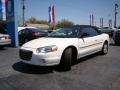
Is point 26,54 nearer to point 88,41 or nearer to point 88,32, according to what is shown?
point 88,41

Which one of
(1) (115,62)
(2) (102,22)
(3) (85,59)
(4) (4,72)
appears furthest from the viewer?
(2) (102,22)

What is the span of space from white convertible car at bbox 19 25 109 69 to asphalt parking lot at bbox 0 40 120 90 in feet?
1.21

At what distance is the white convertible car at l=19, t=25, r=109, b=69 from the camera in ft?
18.9

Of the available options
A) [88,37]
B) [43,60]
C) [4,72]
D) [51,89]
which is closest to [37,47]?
[43,60]

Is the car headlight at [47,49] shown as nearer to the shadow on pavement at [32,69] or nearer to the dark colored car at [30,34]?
the shadow on pavement at [32,69]

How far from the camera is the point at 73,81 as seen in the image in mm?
5145

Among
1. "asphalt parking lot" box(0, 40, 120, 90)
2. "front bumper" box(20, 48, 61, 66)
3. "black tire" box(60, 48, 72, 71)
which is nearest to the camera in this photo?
"asphalt parking lot" box(0, 40, 120, 90)

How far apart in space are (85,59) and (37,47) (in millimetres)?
2677

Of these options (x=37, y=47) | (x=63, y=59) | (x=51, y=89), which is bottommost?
(x=51, y=89)

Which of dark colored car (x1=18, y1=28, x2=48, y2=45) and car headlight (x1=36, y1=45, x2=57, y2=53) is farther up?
dark colored car (x1=18, y1=28, x2=48, y2=45)

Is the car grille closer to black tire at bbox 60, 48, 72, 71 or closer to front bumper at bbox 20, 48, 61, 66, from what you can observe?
front bumper at bbox 20, 48, 61, 66

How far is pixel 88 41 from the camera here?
724 cm

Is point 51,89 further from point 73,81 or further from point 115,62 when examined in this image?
point 115,62

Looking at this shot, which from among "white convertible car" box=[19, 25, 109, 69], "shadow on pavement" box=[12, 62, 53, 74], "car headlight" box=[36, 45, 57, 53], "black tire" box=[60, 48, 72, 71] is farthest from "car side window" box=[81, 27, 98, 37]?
"shadow on pavement" box=[12, 62, 53, 74]
